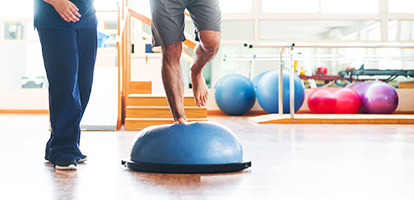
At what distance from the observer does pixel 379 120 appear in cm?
529

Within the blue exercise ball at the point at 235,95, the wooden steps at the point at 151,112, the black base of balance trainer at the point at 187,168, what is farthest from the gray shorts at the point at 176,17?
the blue exercise ball at the point at 235,95

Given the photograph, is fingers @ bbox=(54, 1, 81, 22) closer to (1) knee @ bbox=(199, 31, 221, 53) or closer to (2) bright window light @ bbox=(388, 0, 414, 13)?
(1) knee @ bbox=(199, 31, 221, 53)

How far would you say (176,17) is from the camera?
194 centimetres

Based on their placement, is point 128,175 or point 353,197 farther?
point 128,175

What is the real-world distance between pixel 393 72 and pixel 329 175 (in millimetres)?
6217

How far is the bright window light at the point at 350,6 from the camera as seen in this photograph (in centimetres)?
786

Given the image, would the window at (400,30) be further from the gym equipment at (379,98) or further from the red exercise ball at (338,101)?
the red exercise ball at (338,101)

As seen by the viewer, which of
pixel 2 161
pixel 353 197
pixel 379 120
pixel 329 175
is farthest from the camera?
pixel 379 120

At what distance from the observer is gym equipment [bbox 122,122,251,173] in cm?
182

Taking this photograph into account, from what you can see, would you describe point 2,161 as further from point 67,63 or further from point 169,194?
point 169,194

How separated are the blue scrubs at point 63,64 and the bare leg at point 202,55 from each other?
564mm

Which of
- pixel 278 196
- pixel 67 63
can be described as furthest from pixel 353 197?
pixel 67 63

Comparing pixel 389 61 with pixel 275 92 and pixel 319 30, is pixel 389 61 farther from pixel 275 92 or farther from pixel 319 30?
pixel 275 92

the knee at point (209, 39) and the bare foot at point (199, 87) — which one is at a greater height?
the knee at point (209, 39)
